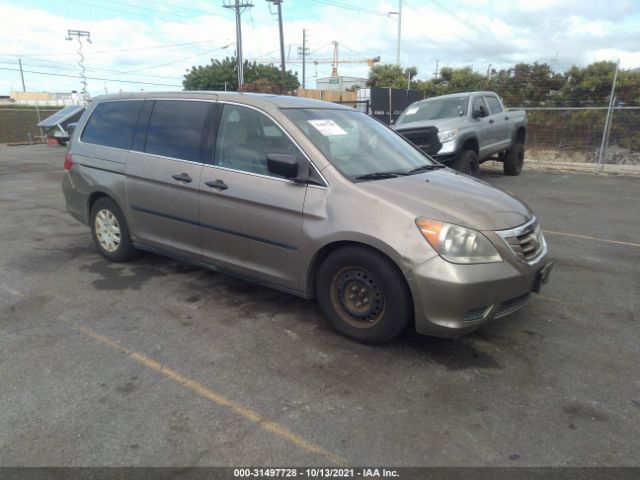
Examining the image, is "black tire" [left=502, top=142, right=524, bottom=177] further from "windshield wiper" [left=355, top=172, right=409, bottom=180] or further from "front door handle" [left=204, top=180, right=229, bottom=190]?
"front door handle" [left=204, top=180, right=229, bottom=190]

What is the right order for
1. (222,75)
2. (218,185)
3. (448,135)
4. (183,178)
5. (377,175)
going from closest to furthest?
(377,175) → (218,185) → (183,178) → (448,135) → (222,75)

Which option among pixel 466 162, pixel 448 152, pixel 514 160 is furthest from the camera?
pixel 514 160

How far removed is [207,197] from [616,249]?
496 centimetres

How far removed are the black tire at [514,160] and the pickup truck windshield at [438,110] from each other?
9.05ft

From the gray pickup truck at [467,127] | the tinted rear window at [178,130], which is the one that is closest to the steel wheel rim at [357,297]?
the tinted rear window at [178,130]

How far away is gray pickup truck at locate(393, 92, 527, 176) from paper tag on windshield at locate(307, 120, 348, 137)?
14.2 feet

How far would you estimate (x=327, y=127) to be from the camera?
13.0 ft

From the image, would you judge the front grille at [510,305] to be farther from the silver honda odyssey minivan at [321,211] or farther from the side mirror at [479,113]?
the side mirror at [479,113]

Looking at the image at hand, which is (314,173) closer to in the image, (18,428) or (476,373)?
(476,373)

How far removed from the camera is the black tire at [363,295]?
319 centimetres

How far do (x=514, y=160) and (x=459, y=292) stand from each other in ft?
34.7

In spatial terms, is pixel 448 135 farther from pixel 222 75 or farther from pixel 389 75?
pixel 222 75

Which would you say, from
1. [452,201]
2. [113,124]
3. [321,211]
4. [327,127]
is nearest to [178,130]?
[113,124]

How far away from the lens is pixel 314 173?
3.54 meters
